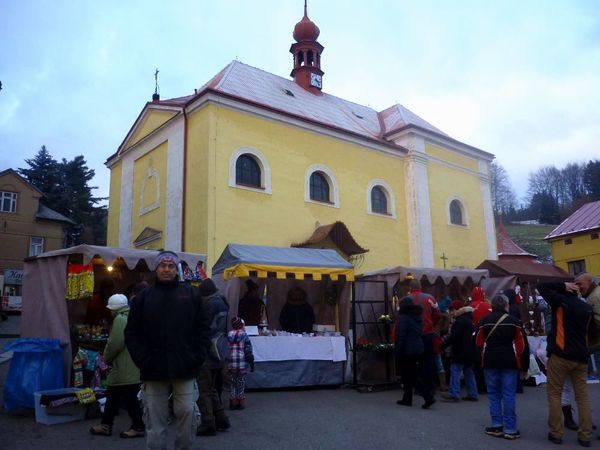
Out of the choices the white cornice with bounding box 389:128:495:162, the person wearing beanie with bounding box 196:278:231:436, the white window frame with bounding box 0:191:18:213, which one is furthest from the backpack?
the white window frame with bounding box 0:191:18:213

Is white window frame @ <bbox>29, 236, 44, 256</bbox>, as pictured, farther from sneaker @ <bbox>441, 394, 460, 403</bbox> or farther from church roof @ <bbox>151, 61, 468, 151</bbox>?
sneaker @ <bbox>441, 394, 460, 403</bbox>

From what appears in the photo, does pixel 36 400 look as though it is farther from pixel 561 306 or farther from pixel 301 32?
pixel 301 32

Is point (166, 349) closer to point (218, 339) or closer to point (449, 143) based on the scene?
point (218, 339)

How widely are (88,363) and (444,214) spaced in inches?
740

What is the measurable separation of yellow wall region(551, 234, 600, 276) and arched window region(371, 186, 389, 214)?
1850 centimetres

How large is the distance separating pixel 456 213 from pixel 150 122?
1414cm

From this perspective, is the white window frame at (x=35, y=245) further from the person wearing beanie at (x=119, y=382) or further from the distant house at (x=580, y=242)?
the person wearing beanie at (x=119, y=382)

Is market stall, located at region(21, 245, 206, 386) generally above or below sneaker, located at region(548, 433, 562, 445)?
above

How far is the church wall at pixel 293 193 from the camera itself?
16891 mm

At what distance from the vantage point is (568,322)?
6.10m

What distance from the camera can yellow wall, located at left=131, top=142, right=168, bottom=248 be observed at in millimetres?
19234

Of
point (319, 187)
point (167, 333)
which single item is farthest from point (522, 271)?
point (167, 333)

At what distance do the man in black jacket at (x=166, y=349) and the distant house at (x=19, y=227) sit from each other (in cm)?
3595

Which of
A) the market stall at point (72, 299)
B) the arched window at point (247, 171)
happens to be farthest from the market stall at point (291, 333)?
the arched window at point (247, 171)
